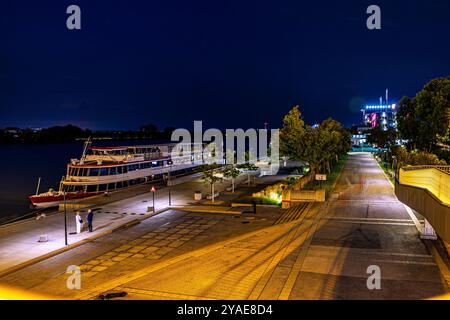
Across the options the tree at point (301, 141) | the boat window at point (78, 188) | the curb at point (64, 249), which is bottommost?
the curb at point (64, 249)

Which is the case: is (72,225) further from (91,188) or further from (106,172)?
(106,172)

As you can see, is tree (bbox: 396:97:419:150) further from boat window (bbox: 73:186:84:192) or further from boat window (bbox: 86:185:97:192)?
boat window (bbox: 73:186:84:192)

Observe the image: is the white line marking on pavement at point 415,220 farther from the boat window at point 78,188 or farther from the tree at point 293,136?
the boat window at point 78,188

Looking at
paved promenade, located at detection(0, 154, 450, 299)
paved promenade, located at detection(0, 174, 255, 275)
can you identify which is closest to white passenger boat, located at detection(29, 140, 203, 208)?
paved promenade, located at detection(0, 174, 255, 275)

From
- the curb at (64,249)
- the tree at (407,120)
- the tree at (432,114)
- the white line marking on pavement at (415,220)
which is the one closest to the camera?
the curb at (64,249)

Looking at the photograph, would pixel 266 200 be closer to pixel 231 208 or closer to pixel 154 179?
pixel 231 208

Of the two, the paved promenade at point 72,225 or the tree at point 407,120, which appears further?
the tree at point 407,120

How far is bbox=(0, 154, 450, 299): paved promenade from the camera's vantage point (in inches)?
550

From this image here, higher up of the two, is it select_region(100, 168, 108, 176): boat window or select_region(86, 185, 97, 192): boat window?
select_region(100, 168, 108, 176): boat window

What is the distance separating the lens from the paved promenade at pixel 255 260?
45.9 ft

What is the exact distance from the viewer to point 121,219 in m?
26.6

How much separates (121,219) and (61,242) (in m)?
5.90

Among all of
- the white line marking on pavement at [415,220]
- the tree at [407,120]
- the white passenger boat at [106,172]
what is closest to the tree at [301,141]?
the tree at [407,120]
